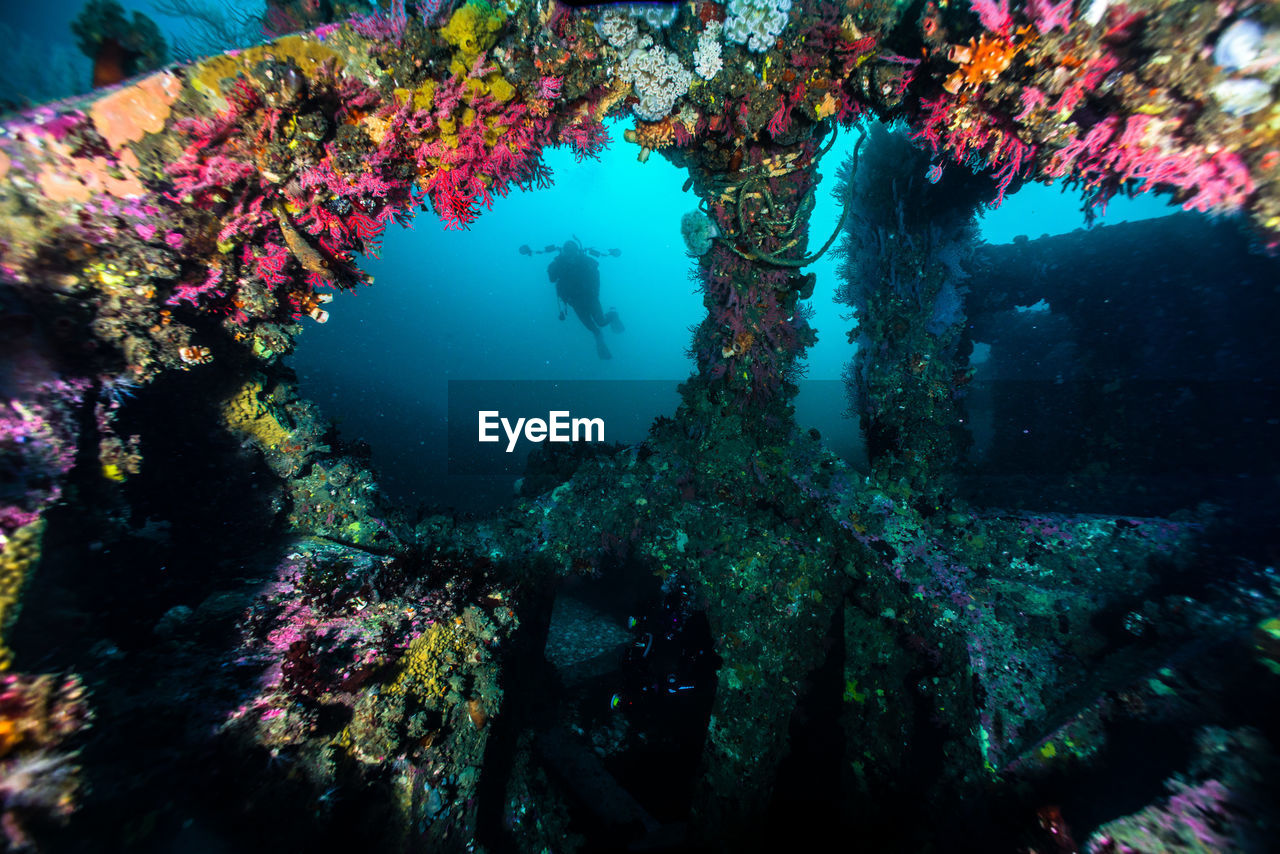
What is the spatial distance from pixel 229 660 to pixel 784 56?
20.3ft

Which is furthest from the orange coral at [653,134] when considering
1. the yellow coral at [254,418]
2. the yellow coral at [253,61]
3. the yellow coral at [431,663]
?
the yellow coral at [431,663]

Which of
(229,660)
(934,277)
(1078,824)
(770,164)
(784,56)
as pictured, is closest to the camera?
(1078,824)

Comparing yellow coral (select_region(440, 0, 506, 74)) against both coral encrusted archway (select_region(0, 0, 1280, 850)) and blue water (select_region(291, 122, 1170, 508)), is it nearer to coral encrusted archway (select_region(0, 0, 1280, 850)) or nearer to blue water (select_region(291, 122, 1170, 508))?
coral encrusted archway (select_region(0, 0, 1280, 850))

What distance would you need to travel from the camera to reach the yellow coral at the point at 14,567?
209 centimetres

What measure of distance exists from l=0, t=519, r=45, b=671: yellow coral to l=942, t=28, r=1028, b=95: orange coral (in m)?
6.07

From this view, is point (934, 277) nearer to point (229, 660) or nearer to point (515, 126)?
A: point (515, 126)

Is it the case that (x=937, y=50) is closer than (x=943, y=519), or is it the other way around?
(x=937, y=50)

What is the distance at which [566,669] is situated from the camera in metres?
5.71

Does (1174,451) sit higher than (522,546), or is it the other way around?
(1174,451)

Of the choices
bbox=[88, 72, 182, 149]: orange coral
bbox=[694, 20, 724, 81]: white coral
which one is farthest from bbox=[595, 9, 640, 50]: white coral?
bbox=[88, 72, 182, 149]: orange coral

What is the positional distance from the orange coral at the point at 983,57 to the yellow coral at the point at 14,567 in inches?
239

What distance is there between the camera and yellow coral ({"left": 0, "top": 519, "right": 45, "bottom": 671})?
2.09m

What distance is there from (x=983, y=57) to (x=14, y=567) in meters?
6.16

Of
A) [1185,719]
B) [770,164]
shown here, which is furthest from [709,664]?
[770,164]
